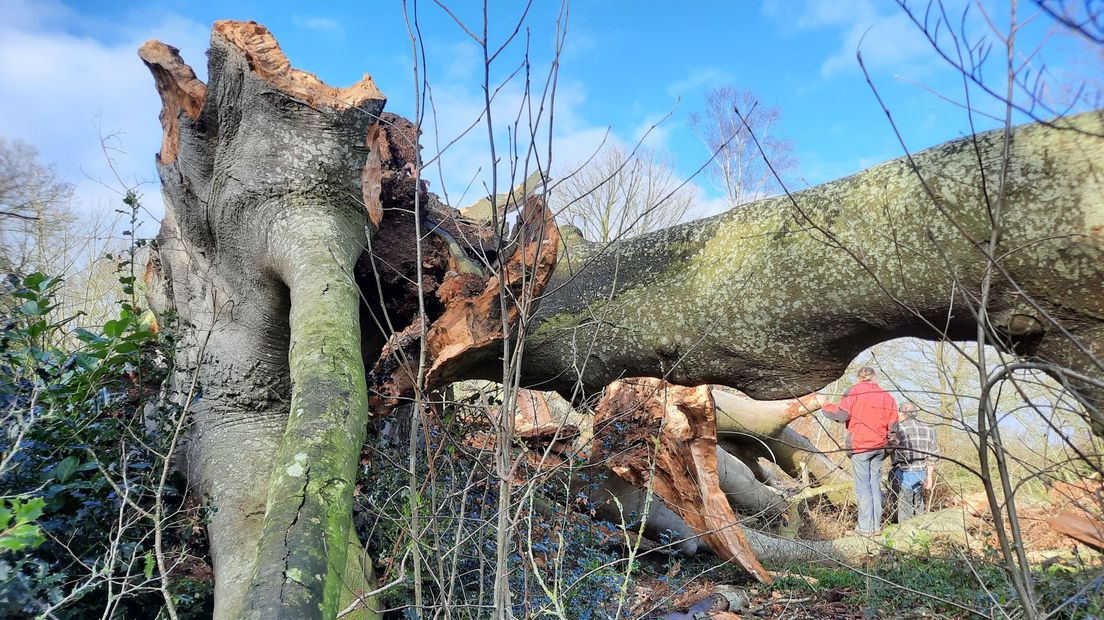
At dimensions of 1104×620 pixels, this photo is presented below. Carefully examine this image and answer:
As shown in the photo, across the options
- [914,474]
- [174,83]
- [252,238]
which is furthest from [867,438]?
[174,83]

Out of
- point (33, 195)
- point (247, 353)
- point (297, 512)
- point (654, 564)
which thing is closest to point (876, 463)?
point (654, 564)

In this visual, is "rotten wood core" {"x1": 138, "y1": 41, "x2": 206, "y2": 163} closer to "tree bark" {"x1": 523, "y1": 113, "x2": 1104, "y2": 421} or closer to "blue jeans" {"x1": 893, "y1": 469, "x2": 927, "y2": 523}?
"tree bark" {"x1": 523, "y1": 113, "x2": 1104, "y2": 421}

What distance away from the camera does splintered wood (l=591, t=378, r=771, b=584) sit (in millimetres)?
5613

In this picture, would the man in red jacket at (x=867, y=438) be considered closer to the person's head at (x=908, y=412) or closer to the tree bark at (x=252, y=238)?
the person's head at (x=908, y=412)

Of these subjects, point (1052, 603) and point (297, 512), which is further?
point (1052, 603)

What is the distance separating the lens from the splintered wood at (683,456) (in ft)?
18.4

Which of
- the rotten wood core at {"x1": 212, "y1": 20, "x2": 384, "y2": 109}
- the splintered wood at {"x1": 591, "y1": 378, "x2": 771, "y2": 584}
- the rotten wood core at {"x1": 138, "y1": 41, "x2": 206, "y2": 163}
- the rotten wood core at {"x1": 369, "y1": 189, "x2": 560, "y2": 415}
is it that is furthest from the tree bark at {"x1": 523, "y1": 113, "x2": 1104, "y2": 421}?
the rotten wood core at {"x1": 138, "y1": 41, "x2": 206, "y2": 163}

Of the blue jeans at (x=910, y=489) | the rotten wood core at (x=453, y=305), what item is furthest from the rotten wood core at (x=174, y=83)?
the blue jeans at (x=910, y=489)

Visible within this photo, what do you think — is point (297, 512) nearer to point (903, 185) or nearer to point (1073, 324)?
point (903, 185)

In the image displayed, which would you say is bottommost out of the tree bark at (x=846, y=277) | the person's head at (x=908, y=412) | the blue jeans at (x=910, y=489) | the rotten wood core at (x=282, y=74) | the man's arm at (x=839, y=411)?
the blue jeans at (x=910, y=489)

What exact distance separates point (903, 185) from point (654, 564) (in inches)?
188

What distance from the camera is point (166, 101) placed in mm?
4387

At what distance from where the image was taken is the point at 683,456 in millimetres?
5707

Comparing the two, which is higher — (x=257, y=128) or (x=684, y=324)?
(x=257, y=128)
